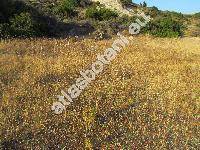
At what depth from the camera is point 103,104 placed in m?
9.33

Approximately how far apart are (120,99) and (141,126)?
183 cm

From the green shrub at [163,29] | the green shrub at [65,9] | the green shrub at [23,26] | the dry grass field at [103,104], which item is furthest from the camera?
the green shrub at [65,9]

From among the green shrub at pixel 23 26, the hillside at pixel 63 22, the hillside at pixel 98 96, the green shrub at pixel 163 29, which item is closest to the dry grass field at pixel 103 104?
the hillside at pixel 98 96

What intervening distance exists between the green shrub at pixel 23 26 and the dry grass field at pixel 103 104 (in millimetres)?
6880

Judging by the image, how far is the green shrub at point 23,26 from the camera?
884 inches

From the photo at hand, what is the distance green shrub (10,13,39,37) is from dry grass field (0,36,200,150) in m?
6.88

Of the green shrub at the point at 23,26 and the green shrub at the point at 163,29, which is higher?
the green shrub at the point at 23,26

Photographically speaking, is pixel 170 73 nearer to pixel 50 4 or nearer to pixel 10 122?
pixel 10 122

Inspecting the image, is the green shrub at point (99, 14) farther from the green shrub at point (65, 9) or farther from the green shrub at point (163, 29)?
the green shrub at point (163, 29)

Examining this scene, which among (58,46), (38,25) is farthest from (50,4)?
(58,46)

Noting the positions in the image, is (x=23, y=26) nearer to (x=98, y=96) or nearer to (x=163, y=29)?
(x=163, y=29)

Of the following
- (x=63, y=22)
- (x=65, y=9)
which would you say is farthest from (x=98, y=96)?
(x=65, y=9)

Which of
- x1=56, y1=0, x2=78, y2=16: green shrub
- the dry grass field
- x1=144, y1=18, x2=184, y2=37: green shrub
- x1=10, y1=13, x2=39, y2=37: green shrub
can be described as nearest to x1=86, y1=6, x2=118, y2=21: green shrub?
x1=56, y1=0, x2=78, y2=16: green shrub

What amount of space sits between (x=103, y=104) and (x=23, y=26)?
592 inches
